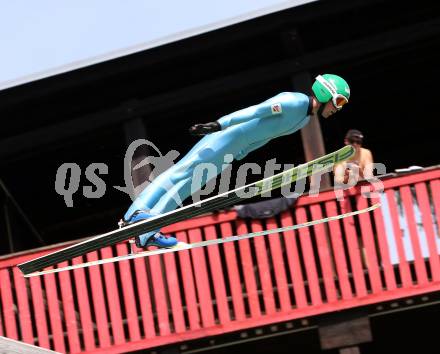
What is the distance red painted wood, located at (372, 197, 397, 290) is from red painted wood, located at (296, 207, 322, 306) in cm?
63

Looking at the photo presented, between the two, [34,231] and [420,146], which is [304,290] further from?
[34,231]

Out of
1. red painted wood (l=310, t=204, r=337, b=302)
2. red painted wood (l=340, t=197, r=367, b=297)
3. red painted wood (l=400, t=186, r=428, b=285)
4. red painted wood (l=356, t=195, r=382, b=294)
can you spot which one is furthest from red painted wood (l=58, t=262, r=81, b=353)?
red painted wood (l=400, t=186, r=428, b=285)

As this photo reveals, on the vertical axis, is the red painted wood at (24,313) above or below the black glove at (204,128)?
below

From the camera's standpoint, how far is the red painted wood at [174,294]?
40.6 feet

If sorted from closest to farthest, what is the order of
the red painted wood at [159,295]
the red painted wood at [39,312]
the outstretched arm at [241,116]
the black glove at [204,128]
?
the black glove at [204,128], the outstretched arm at [241,116], the red painted wood at [159,295], the red painted wood at [39,312]

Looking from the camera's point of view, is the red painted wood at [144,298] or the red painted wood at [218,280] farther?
the red painted wood at [144,298]

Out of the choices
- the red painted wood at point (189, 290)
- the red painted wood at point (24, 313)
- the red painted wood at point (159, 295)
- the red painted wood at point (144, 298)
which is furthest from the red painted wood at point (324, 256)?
the red painted wood at point (24, 313)

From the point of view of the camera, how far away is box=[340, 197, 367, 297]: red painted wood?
480 inches

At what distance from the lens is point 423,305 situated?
1230cm

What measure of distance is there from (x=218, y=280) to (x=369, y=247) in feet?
4.70

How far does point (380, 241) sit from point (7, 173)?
16.0 ft

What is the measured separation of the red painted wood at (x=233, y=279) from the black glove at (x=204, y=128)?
9.65 feet

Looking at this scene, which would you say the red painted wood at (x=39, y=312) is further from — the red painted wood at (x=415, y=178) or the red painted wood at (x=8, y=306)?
the red painted wood at (x=415, y=178)

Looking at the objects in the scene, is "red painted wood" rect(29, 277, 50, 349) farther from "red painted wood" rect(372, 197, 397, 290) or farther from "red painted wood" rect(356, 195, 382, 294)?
"red painted wood" rect(372, 197, 397, 290)
